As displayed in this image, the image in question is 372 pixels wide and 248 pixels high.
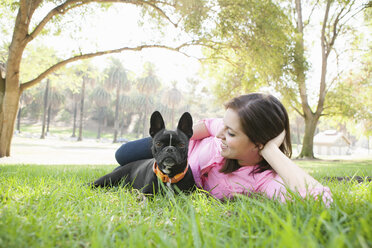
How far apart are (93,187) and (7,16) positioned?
12393mm

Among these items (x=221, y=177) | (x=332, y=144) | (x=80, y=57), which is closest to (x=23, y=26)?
(x=80, y=57)

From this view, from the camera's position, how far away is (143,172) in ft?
11.4

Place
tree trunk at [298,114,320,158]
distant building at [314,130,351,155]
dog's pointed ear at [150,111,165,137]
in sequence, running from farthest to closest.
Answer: distant building at [314,130,351,155] < tree trunk at [298,114,320,158] < dog's pointed ear at [150,111,165,137]

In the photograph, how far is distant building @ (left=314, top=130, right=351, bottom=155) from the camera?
160 ft

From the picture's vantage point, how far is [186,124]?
3518 millimetres

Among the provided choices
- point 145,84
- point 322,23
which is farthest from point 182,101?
point 322,23

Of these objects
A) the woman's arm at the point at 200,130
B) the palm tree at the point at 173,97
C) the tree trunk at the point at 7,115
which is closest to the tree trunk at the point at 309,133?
the woman's arm at the point at 200,130

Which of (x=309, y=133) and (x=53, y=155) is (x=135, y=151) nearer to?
(x=53, y=155)

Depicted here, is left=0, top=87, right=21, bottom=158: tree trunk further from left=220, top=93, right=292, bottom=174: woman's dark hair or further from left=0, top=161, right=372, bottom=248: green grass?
left=220, top=93, right=292, bottom=174: woman's dark hair

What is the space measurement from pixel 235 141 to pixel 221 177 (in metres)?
0.62

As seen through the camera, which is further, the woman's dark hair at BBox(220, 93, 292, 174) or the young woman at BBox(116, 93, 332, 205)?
the woman's dark hair at BBox(220, 93, 292, 174)

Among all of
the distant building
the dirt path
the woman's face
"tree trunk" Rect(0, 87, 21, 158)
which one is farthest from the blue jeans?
the distant building

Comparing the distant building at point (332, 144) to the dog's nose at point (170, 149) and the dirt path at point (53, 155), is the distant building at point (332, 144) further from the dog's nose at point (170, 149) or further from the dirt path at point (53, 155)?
the dog's nose at point (170, 149)

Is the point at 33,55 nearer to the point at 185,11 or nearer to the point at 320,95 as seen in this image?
the point at 185,11
